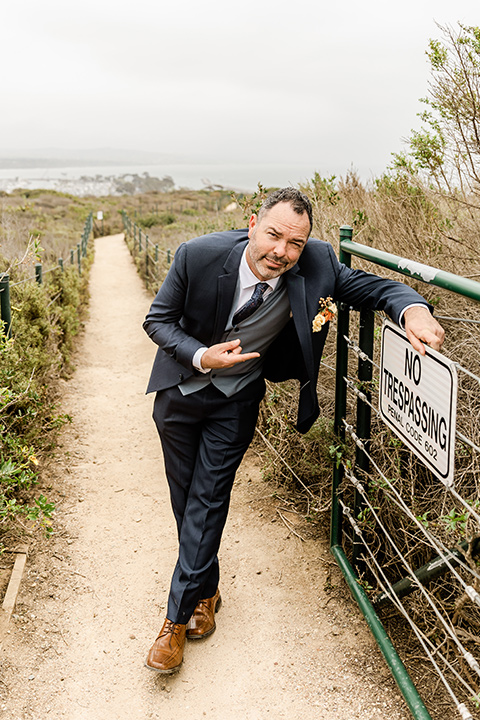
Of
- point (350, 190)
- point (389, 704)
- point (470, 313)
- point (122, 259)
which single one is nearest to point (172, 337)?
point (389, 704)

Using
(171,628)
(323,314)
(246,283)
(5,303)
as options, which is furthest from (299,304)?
(5,303)

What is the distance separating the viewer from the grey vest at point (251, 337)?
2.29m

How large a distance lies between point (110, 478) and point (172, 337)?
7.39 ft

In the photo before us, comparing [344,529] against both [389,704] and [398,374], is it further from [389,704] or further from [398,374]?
[398,374]

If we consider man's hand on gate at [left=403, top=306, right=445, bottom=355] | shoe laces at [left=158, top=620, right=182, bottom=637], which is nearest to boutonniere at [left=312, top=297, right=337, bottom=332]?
man's hand on gate at [left=403, top=306, right=445, bottom=355]

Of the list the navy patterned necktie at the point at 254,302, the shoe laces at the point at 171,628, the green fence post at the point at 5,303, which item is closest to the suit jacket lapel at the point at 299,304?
the navy patterned necktie at the point at 254,302

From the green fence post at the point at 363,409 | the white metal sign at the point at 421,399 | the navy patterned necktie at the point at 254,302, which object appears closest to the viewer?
the white metal sign at the point at 421,399

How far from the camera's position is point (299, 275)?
2246 mm

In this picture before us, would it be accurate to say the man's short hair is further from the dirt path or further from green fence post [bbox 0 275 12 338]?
green fence post [bbox 0 275 12 338]

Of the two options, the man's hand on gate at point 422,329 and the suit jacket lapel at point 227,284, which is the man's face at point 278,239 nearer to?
the suit jacket lapel at point 227,284

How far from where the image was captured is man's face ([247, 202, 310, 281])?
2107 millimetres

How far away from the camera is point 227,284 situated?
2252 mm

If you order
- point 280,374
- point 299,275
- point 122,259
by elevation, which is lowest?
point 122,259

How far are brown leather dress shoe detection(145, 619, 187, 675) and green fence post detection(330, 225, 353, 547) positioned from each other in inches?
36.3
